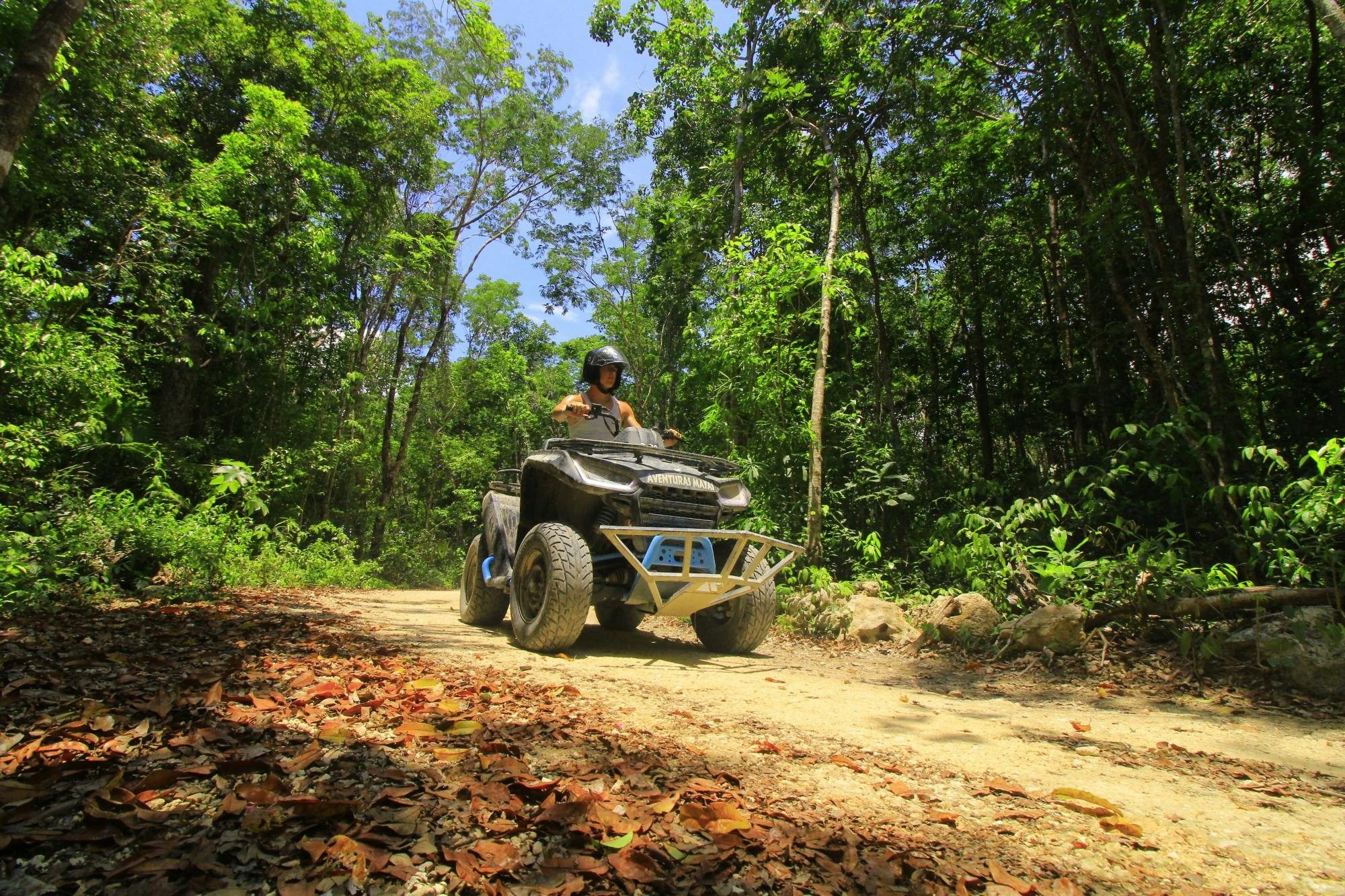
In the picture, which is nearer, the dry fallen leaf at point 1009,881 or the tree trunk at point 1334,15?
A: the dry fallen leaf at point 1009,881

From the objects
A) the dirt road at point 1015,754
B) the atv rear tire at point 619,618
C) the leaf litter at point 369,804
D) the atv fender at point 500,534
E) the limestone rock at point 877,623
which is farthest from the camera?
the limestone rock at point 877,623

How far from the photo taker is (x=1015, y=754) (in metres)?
2.22

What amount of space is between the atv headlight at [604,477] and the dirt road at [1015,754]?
101 cm

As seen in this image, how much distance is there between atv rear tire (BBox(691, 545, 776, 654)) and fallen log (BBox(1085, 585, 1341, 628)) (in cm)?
226

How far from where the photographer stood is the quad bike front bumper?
3.39m

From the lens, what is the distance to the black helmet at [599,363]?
459 centimetres

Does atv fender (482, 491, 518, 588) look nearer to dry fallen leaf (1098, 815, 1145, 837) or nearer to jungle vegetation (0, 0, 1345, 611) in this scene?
jungle vegetation (0, 0, 1345, 611)

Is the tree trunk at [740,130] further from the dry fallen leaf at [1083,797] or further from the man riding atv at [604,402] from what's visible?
the dry fallen leaf at [1083,797]

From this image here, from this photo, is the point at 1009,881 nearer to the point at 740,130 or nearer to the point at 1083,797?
the point at 1083,797

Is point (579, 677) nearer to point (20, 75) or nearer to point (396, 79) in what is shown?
point (20, 75)

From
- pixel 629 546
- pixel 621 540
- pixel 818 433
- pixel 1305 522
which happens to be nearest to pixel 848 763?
pixel 621 540

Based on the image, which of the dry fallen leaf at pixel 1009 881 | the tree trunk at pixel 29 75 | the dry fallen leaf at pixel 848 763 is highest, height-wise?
the tree trunk at pixel 29 75

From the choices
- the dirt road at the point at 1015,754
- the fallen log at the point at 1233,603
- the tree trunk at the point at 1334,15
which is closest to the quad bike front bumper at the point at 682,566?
the dirt road at the point at 1015,754

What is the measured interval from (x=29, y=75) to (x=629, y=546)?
145 inches
